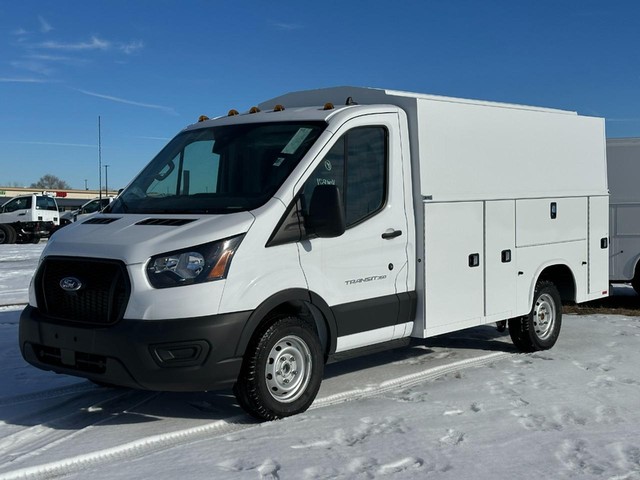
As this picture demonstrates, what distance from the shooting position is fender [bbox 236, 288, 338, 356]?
5496 mm

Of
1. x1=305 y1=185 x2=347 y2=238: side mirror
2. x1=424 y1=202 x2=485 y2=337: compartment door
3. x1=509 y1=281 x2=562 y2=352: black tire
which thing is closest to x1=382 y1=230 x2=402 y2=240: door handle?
x1=424 y1=202 x2=485 y2=337: compartment door

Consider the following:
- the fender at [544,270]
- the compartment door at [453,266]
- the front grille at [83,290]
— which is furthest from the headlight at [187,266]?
the fender at [544,270]

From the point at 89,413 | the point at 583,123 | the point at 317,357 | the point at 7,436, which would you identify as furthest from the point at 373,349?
the point at 583,123

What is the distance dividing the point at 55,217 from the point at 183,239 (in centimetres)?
2945

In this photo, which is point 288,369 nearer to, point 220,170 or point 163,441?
point 163,441

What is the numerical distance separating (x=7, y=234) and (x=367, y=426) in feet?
95.0

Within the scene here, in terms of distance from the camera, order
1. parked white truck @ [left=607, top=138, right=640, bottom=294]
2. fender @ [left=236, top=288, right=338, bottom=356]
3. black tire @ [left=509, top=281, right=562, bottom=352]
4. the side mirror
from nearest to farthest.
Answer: fender @ [left=236, top=288, right=338, bottom=356]
the side mirror
black tire @ [left=509, top=281, right=562, bottom=352]
parked white truck @ [left=607, top=138, right=640, bottom=294]

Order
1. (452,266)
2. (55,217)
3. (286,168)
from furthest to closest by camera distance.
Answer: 1. (55,217)
2. (452,266)
3. (286,168)

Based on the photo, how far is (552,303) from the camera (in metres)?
8.82

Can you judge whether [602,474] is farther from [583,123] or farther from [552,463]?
[583,123]

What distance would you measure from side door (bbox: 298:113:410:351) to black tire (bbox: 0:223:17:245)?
27.9m

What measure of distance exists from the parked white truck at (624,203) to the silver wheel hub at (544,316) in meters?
4.38

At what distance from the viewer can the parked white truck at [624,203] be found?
12.5 m

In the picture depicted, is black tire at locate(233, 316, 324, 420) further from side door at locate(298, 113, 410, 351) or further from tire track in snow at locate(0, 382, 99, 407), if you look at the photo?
tire track in snow at locate(0, 382, 99, 407)
